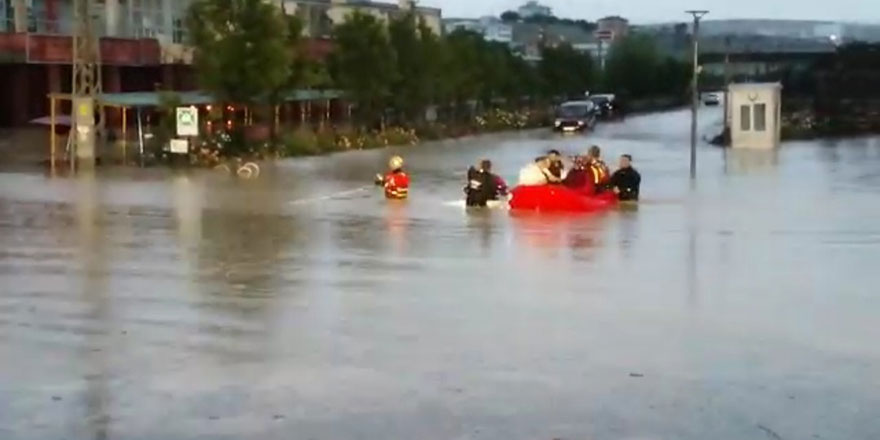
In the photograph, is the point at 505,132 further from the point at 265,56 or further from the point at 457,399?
the point at 457,399

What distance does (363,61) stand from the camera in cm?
6712

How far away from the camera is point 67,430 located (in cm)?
995

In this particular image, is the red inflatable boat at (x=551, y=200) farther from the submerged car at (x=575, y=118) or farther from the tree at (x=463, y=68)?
the submerged car at (x=575, y=118)

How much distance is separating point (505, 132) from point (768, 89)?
2251 cm

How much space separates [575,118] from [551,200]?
5378 centimetres

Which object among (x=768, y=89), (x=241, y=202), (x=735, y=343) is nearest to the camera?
(x=735, y=343)

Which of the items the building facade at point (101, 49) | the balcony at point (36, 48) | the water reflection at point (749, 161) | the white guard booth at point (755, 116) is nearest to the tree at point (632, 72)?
the building facade at point (101, 49)

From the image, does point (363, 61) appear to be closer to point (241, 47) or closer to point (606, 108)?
point (241, 47)

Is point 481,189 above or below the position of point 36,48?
below

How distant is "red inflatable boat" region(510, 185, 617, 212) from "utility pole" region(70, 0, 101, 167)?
58.4 ft

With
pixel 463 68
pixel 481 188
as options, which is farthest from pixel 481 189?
pixel 463 68

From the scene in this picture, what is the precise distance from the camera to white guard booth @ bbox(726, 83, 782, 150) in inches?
2411

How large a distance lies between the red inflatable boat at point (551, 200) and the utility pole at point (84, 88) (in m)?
17.8

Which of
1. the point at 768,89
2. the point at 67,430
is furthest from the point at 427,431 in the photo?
the point at 768,89
